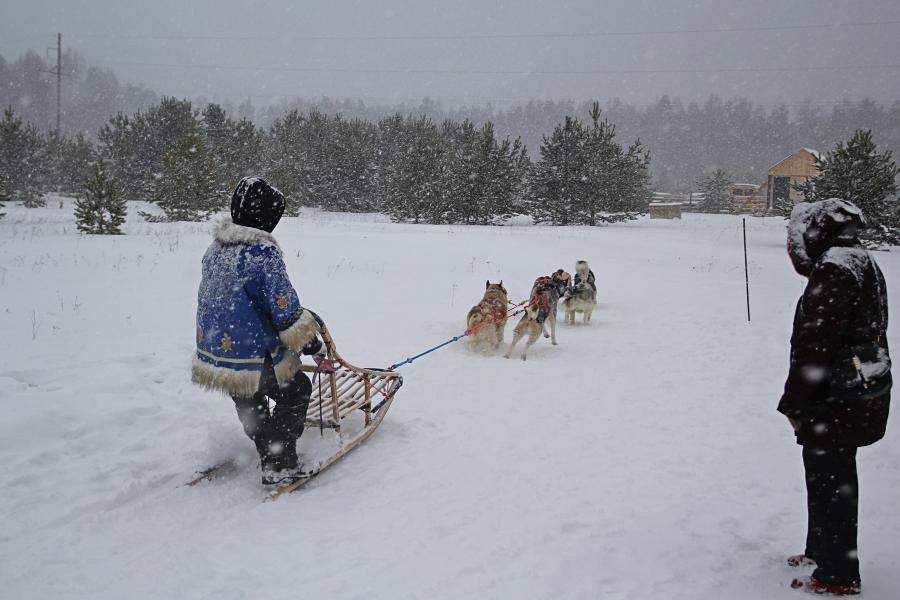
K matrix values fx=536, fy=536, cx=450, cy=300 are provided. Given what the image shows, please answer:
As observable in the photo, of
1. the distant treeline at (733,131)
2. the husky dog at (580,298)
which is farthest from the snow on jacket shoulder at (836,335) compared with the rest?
the distant treeline at (733,131)

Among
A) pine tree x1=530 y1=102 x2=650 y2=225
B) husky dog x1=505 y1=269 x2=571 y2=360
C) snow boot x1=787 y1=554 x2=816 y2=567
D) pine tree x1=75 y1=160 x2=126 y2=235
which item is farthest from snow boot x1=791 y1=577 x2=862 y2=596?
pine tree x1=530 y1=102 x2=650 y2=225

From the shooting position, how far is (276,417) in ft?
12.6

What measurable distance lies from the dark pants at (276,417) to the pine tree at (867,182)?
2287cm

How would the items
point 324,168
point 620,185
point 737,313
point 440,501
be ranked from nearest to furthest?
point 440,501 → point 737,313 → point 620,185 → point 324,168

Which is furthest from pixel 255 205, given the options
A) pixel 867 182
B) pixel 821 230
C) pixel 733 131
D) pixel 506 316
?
pixel 733 131

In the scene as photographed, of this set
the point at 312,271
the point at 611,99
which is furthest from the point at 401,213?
the point at 611,99

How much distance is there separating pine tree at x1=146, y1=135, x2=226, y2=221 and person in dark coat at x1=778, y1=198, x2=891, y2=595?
26.9 meters

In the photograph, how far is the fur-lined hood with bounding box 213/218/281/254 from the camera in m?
3.61

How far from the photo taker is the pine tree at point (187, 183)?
25.0 m

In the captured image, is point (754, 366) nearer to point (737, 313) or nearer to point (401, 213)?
point (737, 313)

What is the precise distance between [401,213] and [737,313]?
1057 inches

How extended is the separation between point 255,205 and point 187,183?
24536mm

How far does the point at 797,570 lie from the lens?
3010 millimetres

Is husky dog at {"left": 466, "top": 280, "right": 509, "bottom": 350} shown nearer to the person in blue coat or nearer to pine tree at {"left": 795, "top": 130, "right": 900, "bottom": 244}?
the person in blue coat
